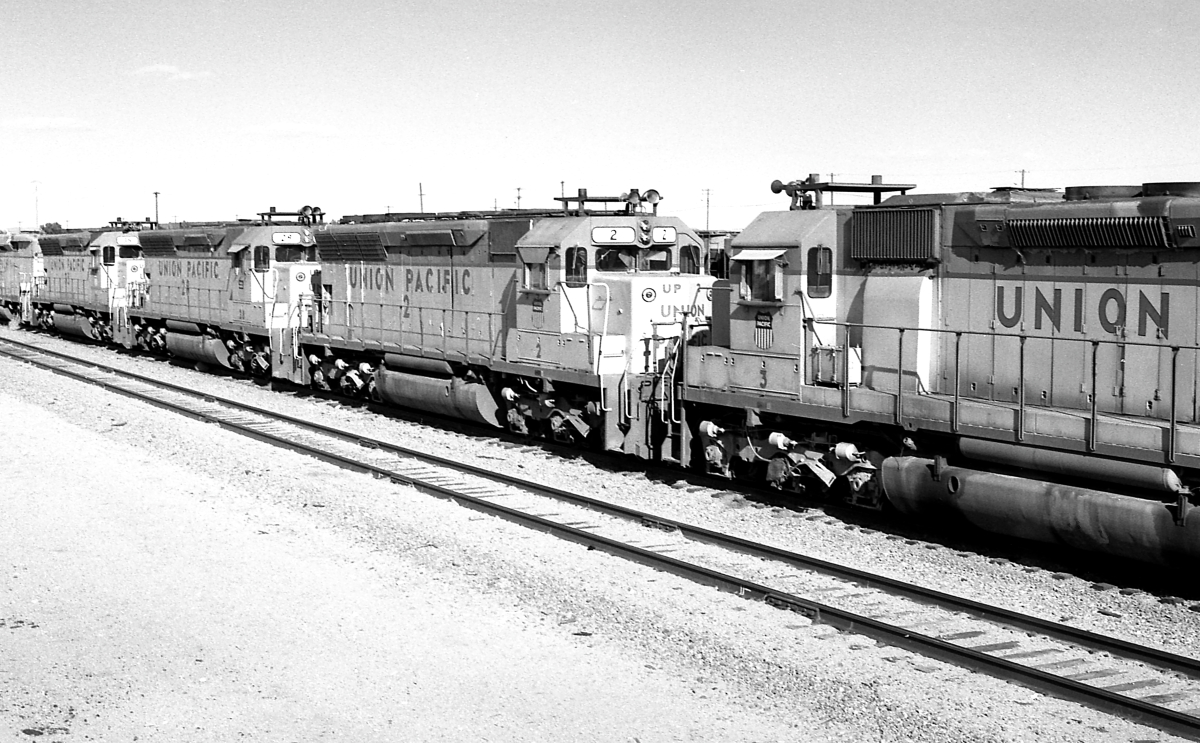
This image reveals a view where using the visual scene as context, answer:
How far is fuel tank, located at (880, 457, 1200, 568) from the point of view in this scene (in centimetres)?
916

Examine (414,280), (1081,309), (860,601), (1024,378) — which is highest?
(414,280)

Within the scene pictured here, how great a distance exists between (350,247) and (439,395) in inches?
212

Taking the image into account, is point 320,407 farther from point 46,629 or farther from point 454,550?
point 46,629

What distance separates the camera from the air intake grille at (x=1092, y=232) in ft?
31.7

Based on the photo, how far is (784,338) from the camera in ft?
42.2

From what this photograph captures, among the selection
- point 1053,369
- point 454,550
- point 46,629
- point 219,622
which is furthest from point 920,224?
point 46,629

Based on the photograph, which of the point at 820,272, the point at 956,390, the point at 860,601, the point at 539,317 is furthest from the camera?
the point at 539,317

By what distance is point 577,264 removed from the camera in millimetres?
16234

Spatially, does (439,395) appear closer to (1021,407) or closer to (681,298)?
(681,298)

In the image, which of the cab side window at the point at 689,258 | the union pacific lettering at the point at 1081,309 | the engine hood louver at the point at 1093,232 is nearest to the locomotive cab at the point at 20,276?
the cab side window at the point at 689,258

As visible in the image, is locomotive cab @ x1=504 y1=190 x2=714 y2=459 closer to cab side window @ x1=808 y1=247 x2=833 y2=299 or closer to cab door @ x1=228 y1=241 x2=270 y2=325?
cab side window @ x1=808 y1=247 x2=833 y2=299

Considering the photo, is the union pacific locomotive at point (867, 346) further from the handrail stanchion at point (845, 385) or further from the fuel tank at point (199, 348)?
the fuel tank at point (199, 348)

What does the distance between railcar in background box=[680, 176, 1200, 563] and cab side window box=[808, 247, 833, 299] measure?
0.02m

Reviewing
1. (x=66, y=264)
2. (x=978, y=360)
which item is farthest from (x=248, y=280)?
(x=978, y=360)
